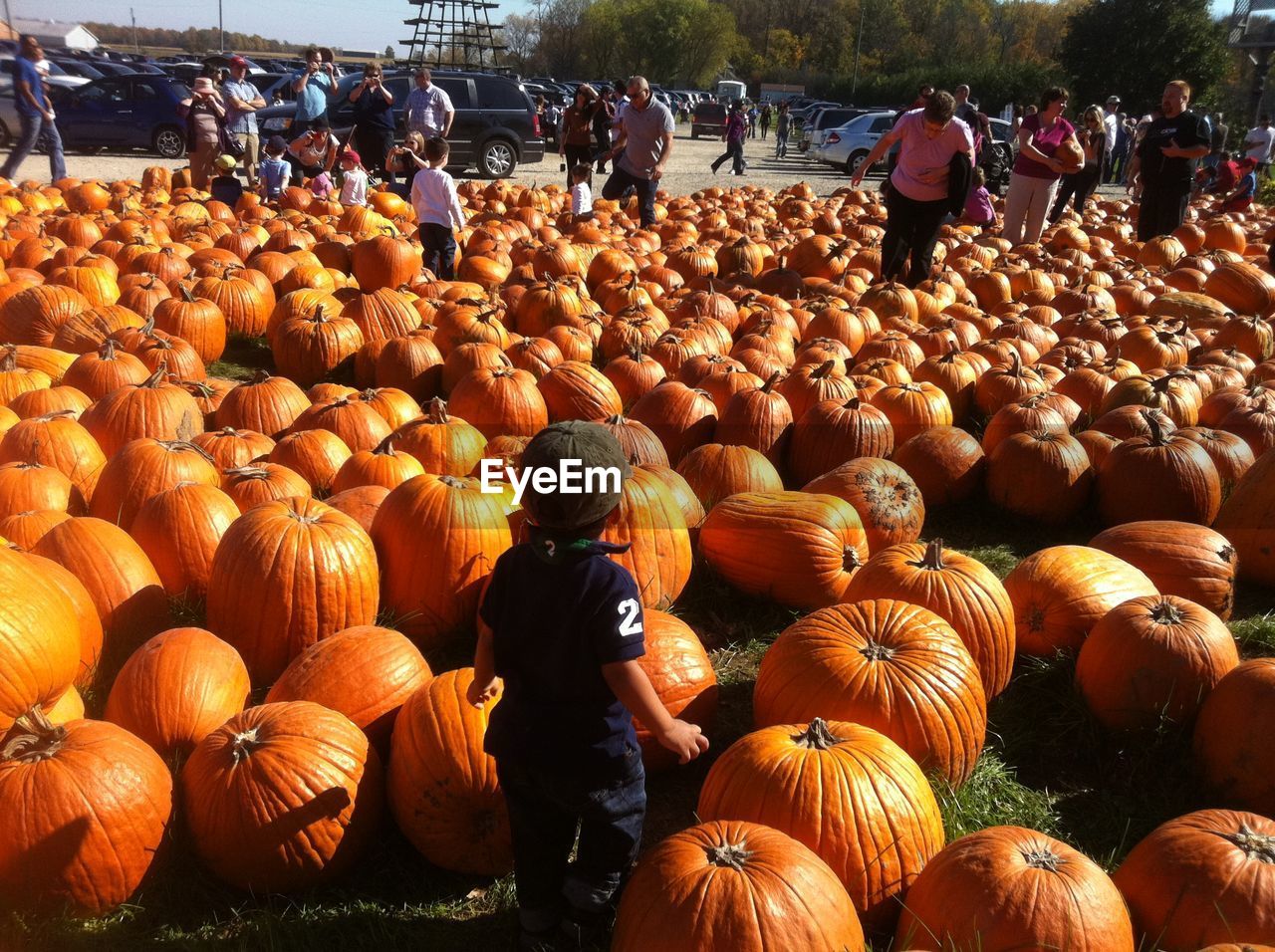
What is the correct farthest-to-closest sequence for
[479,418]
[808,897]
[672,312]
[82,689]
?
[672,312] → [479,418] → [82,689] → [808,897]

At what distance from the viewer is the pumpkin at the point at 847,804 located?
8.12 feet

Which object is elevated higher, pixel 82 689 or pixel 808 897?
pixel 808 897

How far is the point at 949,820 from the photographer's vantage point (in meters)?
2.87

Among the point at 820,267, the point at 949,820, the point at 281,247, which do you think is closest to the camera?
the point at 949,820

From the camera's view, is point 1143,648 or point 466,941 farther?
point 1143,648

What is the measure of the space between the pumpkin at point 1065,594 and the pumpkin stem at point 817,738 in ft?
5.08

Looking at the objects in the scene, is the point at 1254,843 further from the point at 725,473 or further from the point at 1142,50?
the point at 1142,50

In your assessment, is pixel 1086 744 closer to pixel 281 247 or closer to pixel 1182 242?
pixel 281 247

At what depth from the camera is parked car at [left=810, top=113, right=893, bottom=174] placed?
30.1 meters

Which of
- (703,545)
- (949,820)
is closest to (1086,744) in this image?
(949,820)

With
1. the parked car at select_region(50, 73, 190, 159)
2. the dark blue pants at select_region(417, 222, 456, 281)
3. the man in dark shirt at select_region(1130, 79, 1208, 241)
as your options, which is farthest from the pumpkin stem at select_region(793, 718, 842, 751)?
the parked car at select_region(50, 73, 190, 159)

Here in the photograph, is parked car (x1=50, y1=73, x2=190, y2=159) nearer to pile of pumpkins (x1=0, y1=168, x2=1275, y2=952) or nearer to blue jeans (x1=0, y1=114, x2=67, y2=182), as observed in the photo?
blue jeans (x1=0, y1=114, x2=67, y2=182)

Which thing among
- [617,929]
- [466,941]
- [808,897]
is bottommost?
[466,941]

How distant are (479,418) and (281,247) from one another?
514 cm
